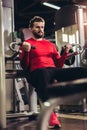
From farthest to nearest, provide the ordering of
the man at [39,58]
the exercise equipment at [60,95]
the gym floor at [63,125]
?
1. the gym floor at [63,125]
2. the man at [39,58]
3. the exercise equipment at [60,95]

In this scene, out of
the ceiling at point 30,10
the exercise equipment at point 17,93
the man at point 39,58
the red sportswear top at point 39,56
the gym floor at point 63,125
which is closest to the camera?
the man at point 39,58

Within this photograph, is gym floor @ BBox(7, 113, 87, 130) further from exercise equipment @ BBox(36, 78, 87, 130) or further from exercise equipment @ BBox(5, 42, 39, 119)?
exercise equipment @ BBox(36, 78, 87, 130)

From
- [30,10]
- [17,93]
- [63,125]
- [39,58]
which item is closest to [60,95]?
[39,58]

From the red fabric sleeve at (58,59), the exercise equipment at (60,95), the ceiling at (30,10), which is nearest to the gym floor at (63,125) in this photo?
the red fabric sleeve at (58,59)

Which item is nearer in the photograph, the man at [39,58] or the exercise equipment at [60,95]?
the exercise equipment at [60,95]

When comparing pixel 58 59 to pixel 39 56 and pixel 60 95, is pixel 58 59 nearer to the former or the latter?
pixel 39 56

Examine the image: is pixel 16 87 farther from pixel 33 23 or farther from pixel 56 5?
pixel 56 5

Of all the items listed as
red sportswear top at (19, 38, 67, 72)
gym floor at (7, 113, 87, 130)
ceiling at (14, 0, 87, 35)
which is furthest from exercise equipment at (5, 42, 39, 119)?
ceiling at (14, 0, 87, 35)

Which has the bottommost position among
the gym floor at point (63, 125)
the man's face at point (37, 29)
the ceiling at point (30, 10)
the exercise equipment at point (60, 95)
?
the gym floor at point (63, 125)

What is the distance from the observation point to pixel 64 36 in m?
6.18

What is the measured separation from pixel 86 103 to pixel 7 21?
7.03 feet

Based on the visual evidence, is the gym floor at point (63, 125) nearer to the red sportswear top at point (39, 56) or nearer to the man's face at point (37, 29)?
the red sportswear top at point (39, 56)

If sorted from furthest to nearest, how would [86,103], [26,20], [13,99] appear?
1. [26,20]
2. [86,103]
3. [13,99]

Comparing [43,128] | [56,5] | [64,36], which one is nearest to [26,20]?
[56,5]
